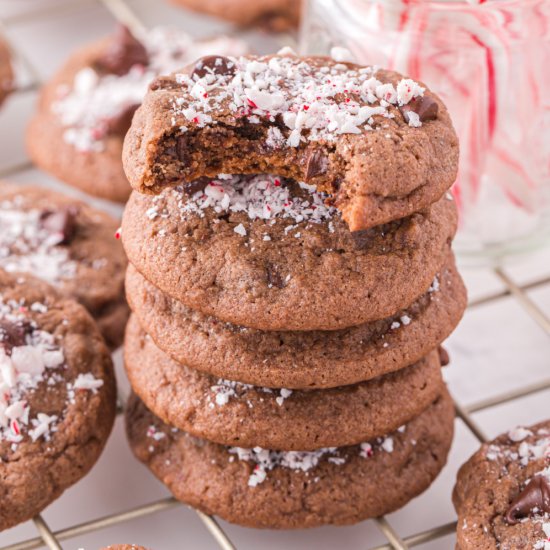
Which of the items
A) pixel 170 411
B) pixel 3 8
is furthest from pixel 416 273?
pixel 3 8

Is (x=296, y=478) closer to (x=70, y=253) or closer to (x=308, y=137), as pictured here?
(x=308, y=137)

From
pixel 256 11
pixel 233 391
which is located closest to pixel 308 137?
pixel 233 391

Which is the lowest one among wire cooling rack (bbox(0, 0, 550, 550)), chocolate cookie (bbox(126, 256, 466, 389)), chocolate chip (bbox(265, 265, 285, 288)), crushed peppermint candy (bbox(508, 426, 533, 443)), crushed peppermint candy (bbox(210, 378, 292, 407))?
wire cooling rack (bbox(0, 0, 550, 550))

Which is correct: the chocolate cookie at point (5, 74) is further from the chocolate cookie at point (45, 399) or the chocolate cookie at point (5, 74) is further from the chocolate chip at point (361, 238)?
the chocolate chip at point (361, 238)

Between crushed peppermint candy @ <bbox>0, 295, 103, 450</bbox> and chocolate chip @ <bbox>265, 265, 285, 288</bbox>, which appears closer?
chocolate chip @ <bbox>265, 265, 285, 288</bbox>

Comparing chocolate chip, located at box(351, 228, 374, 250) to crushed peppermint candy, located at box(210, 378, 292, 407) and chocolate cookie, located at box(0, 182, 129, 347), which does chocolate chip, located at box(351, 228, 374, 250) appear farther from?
chocolate cookie, located at box(0, 182, 129, 347)

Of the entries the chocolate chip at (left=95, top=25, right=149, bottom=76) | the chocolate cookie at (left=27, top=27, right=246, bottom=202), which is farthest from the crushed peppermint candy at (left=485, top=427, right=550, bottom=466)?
the chocolate chip at (left=95, top=25, right=149, bottom=76)
